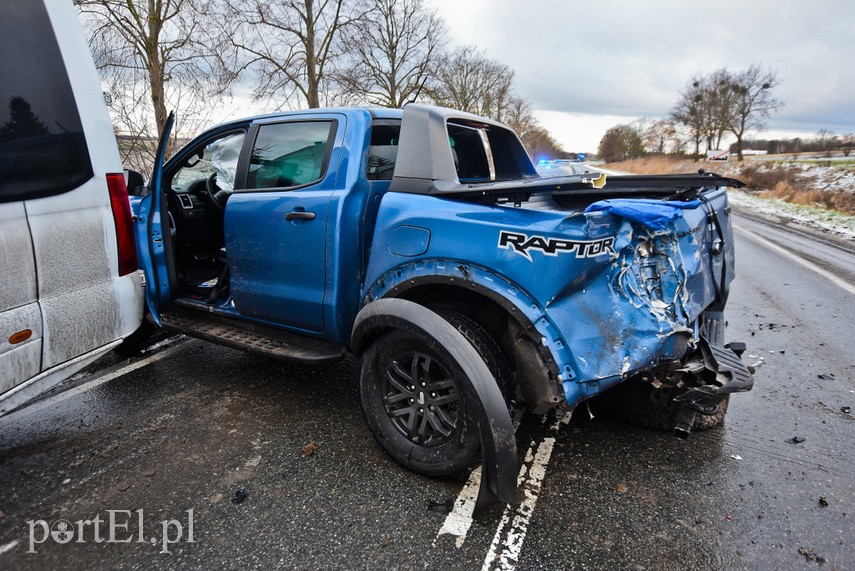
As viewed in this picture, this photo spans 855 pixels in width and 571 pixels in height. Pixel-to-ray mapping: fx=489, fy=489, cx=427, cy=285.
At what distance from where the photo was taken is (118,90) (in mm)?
11156

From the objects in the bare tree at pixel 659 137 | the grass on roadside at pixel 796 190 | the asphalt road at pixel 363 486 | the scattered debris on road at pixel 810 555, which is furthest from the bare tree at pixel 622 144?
the scattered debris on road at pixel 810 555

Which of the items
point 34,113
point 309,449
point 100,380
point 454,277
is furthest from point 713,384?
point 100,380

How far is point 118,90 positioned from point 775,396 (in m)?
13.3

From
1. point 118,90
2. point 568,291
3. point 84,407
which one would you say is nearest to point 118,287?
point 84,407

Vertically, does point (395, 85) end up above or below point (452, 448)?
above

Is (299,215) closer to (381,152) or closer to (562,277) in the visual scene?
(381,152)

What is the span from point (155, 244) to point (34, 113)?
1554 mm

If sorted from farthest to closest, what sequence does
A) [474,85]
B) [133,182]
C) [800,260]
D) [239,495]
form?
[474,85] → [800,260] → [133,182] → [239,495]

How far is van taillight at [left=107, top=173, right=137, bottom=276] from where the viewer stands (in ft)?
8.93

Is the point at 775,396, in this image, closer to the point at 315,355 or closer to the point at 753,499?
the point at 753,499

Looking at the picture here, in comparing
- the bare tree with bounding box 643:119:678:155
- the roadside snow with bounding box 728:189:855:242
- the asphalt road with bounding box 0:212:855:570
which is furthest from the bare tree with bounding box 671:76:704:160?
the asphalt road with bounding box 0:212:855:570

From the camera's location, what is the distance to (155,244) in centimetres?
371

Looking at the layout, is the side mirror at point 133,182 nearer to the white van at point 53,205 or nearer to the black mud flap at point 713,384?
the white van at point 53,205

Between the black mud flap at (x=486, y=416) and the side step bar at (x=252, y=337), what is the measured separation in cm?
88
